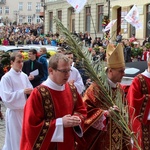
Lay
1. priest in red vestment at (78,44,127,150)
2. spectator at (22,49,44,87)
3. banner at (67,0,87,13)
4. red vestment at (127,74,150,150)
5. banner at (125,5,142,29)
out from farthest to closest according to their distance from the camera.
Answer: banner at (125,5,142,29)
banner at (67,0,87,13)
spectator at (22,49,44,87)
red vestment at (127,74,150,150)
priest in red vestment at (78,44,127,150)

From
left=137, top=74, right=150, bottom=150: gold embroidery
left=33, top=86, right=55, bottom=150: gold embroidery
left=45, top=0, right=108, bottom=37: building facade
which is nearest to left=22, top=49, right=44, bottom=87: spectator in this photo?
left=137, top=74, right=150, bottom=150: gold embroidery

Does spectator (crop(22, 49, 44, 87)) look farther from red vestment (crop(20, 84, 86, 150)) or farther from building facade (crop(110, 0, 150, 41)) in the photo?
building facade (crop(110, 0, 150, 41))

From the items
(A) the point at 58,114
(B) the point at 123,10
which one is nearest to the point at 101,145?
(A) the point at 58,114

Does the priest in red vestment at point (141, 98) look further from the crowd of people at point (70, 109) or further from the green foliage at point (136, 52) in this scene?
the green foliage at point (136, 52)

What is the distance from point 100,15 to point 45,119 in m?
32.3

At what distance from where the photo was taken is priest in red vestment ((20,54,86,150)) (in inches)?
173

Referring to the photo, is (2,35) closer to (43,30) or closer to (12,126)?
(43,30)

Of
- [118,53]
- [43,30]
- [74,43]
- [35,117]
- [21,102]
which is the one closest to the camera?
[74,43]

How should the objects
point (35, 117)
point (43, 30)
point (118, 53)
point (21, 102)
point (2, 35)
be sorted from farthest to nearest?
point (43, 30) < point (2, 35) < point (21, 102) < point (118, 53) < point (35, 117)

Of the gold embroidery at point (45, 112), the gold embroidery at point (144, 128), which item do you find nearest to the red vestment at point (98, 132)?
the gold embroidery at point (144, 128)

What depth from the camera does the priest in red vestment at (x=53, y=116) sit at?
440 centimetres

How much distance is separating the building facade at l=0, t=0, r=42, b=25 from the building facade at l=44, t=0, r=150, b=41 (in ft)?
156

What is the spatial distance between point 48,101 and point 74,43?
1.08 metres

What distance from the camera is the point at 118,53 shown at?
5.00m
